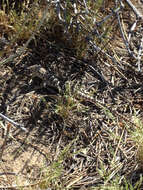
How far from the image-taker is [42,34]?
6.85 ft

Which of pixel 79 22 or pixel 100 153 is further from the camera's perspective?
pixel 79 22

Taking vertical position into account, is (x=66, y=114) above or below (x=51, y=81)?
below

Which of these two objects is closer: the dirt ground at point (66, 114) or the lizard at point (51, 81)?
the dirt ground at point (66, 114)

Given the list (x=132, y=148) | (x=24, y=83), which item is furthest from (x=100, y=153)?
(x=24, y=83)

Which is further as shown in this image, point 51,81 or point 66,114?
point 51,81

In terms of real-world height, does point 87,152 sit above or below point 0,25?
below

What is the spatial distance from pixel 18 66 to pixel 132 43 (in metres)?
0.82

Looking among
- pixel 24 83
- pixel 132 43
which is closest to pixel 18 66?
pixel 24 83

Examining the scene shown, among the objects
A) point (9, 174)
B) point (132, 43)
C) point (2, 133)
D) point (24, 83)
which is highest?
point (132, 43)

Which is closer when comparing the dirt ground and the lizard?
the dirt ground

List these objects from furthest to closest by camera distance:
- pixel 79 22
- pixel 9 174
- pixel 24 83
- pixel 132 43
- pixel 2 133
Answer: pixel 132 43 < pixel 79 22 < pixel 24 83 < pixel 2 133 < pixel 9 174

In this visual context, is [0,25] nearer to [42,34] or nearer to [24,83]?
[42,34]

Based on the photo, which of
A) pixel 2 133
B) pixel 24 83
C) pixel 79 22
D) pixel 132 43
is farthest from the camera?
pixel 132 43

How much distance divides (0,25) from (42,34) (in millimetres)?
265
